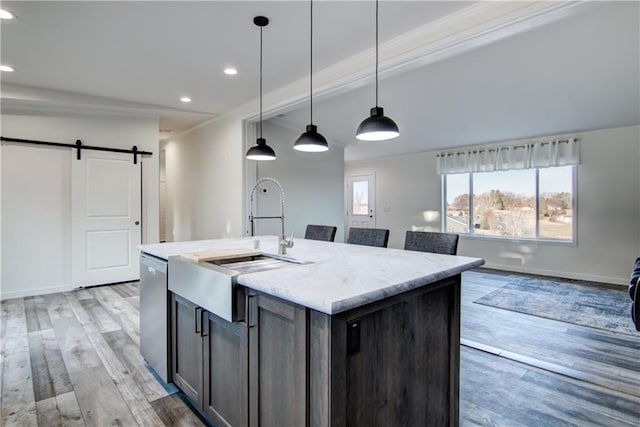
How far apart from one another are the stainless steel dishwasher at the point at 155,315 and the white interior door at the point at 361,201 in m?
6.21

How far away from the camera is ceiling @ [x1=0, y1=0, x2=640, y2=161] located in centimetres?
255

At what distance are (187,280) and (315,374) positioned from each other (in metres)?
0.94

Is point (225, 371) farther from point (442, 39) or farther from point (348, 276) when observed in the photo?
point (442, 39)

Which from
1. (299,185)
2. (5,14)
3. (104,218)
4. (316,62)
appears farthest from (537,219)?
(5,14)

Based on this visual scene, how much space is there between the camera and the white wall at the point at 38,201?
13.3 ft

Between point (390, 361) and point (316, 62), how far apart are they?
3.01 meters

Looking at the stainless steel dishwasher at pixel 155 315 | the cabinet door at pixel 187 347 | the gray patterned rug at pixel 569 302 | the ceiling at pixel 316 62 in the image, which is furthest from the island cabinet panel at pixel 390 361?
the gray patterned rug at pixel 569 302

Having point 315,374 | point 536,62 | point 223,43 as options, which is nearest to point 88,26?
point 223,43

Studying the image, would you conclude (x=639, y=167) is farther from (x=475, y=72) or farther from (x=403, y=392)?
(x=403, y=392)

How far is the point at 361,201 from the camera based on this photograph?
8.41m

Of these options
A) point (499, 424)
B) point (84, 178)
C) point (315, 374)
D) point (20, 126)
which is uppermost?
point (20, 126)

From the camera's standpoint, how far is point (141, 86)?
4051 millimetres

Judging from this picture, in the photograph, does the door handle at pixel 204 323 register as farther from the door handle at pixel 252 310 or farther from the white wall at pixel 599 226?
the white wall at pixel 599 226

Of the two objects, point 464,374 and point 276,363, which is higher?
point 276,363
